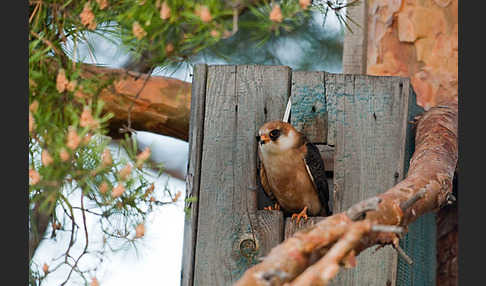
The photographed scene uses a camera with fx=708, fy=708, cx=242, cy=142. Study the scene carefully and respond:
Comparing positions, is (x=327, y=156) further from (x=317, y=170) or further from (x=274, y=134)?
(x=274, y=134)

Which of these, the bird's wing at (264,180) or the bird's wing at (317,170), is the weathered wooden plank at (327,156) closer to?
the bird's wing at (317,170)

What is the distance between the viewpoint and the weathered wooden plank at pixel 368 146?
267cm

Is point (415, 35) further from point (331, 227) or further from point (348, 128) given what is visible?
point (331, 227)

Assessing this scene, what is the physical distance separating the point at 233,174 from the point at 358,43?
5.19 feet

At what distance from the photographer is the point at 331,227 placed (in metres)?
1.61

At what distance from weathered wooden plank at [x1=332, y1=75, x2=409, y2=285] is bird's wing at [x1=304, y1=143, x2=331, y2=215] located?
10 centimetres

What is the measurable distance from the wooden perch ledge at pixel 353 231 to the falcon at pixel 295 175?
0.42 meters

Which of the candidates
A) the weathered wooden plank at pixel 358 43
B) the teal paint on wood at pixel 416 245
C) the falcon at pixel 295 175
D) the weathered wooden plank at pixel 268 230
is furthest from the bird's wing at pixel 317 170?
the weathered wooden plank at pixel 358 43

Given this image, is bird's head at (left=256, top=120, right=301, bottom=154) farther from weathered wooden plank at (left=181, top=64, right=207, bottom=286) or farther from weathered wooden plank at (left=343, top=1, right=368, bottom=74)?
weathered wooden plank at (left=343, top=1, right=368, bottom=74)

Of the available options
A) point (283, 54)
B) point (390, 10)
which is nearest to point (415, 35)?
point (390, 10)

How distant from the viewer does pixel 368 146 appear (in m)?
2.74

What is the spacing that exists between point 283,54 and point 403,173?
2.60 meters

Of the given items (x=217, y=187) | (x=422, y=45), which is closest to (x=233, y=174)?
A: (x=217, y=187)

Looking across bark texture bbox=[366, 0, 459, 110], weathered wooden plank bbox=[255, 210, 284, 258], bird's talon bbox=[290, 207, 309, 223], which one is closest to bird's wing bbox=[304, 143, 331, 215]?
bird's talon bbox=[290, 207, 309, 223]
